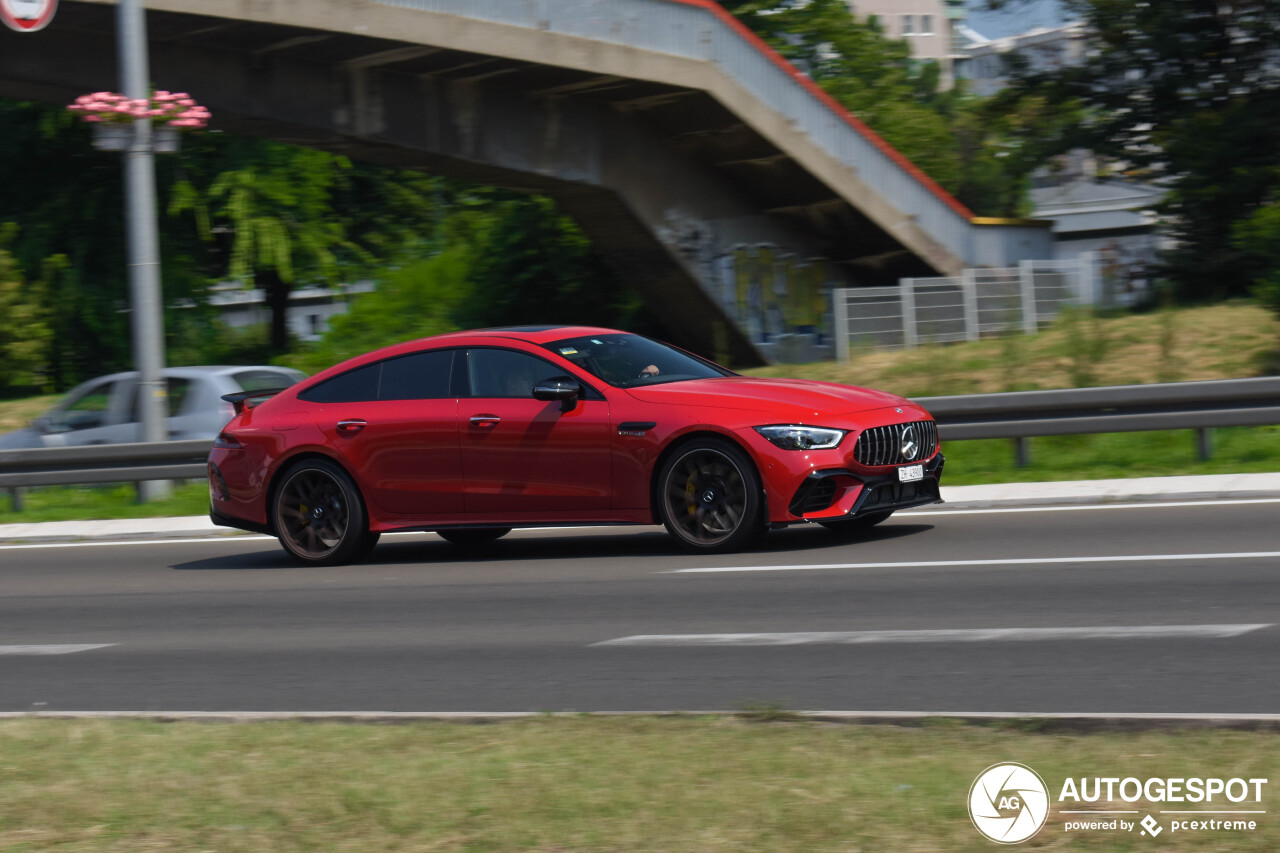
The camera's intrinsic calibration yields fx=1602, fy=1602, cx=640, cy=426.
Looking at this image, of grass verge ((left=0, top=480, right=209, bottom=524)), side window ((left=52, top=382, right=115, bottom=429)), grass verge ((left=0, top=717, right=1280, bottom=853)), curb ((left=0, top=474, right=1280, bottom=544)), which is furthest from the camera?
side window ((left=52, top=382, right=115, bottom=429))

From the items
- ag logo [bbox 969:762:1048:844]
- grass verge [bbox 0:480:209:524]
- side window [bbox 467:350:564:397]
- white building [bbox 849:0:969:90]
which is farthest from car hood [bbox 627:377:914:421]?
white building [bbox 849:0:969:90]

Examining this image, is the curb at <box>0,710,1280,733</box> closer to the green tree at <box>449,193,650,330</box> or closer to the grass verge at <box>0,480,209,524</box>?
the grass verge at <box>0,480,209,524</box>

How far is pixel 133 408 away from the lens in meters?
17.8

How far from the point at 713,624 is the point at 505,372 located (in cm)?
342

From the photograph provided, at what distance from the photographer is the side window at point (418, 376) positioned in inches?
431

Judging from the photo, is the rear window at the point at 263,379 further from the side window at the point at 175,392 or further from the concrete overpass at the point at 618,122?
the concrete overpass at the point at 618,122

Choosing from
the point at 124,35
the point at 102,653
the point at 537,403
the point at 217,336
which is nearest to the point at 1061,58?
the point at 217,336

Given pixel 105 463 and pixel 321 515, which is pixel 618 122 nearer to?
pixel 105 463

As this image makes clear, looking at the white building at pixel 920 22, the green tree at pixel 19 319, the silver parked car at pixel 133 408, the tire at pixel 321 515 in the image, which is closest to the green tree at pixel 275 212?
the green tree at pixel 19 319

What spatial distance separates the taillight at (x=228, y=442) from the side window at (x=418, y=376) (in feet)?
4.01

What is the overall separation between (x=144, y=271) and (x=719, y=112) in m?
9.85

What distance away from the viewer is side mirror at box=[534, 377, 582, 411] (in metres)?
10.3

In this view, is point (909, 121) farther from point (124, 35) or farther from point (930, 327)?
point (124, 35)

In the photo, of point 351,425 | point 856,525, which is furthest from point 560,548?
point 856,525
